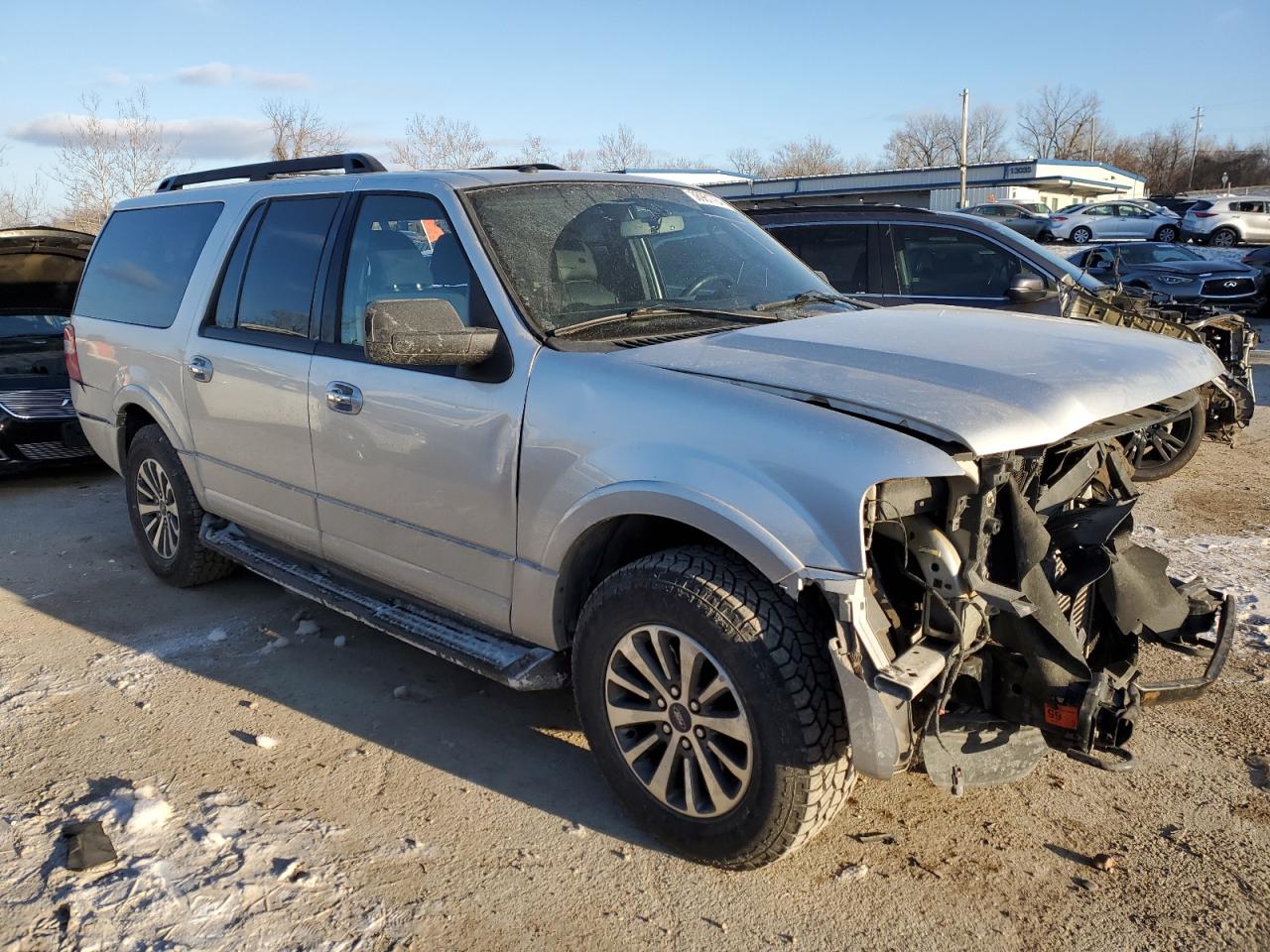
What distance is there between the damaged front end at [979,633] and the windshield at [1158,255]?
17139 mm

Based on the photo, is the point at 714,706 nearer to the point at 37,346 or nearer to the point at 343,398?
the point at 343,398

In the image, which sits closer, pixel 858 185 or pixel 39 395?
pixel 39 395

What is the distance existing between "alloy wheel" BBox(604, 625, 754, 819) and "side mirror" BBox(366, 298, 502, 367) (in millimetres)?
1041

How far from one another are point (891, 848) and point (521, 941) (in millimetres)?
1132

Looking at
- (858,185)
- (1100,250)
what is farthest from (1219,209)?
(1100,250)

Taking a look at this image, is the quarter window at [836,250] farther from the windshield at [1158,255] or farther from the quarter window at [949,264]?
the windshield at [1158,255]

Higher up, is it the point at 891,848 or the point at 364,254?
the point at 364,254

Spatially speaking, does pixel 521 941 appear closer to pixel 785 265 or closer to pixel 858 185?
pixel 785 265

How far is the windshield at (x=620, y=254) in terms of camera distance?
3494 mm

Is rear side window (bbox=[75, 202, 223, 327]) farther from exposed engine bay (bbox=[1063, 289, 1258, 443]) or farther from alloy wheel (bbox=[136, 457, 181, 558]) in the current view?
exposed engine bay (bbox=[1063, 289, 1258, 443])

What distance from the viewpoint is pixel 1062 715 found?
2717 millimetres

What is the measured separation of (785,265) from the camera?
4328 mm

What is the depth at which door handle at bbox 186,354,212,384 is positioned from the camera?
Result: 4.54 metres

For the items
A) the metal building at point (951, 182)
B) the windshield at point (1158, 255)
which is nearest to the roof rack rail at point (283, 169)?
the windshield at point (1158, 255)
